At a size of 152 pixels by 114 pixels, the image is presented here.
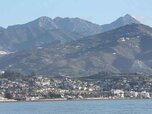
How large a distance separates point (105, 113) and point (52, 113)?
12989 mm

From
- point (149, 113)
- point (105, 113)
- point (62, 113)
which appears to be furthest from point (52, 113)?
point (149, 113)

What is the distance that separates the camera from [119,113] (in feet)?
469

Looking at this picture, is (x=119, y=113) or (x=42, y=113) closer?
(x=119, y=113)

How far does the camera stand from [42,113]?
506 feet

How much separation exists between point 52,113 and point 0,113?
13.7 metres

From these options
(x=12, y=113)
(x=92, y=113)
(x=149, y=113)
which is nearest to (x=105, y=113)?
(x=92, y=113)

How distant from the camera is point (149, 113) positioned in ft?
454

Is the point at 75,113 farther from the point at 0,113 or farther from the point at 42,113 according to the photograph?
the point at 0,113

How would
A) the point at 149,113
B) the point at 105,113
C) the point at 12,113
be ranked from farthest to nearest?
the point at 12,113 < the point at 105,113 < the point at 149,113

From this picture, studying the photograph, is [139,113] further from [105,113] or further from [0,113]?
[0,113]

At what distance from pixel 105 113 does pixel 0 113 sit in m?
26.7

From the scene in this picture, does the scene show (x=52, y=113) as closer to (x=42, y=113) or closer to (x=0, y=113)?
(x=42, y=113)

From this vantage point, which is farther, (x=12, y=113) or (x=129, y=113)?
(x=12, y=113)

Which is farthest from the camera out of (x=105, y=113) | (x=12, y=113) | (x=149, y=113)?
(x=12, y=113)
